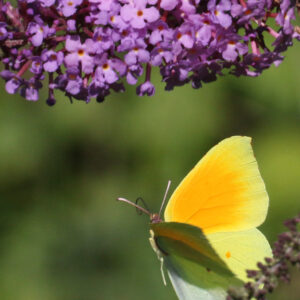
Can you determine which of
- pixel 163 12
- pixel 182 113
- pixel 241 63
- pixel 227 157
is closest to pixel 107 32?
pixel 163 12

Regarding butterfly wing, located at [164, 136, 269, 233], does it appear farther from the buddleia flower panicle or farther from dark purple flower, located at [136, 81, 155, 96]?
the buddleia flower panicle

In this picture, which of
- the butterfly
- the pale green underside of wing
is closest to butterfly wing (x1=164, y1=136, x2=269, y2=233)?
the butterfly

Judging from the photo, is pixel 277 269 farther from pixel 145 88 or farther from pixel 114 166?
pixel 114 166

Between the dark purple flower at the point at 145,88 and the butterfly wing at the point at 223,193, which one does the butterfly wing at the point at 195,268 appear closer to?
the butterfly wing at the point at 223,193

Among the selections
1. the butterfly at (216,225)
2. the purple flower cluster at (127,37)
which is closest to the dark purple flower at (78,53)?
the purple flower cluster at (127,37)

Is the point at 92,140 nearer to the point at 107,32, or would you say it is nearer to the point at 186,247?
the point at 186,247

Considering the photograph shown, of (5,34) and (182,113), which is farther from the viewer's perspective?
(182,113)

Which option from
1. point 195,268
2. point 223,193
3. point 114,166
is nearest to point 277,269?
point 223,193
